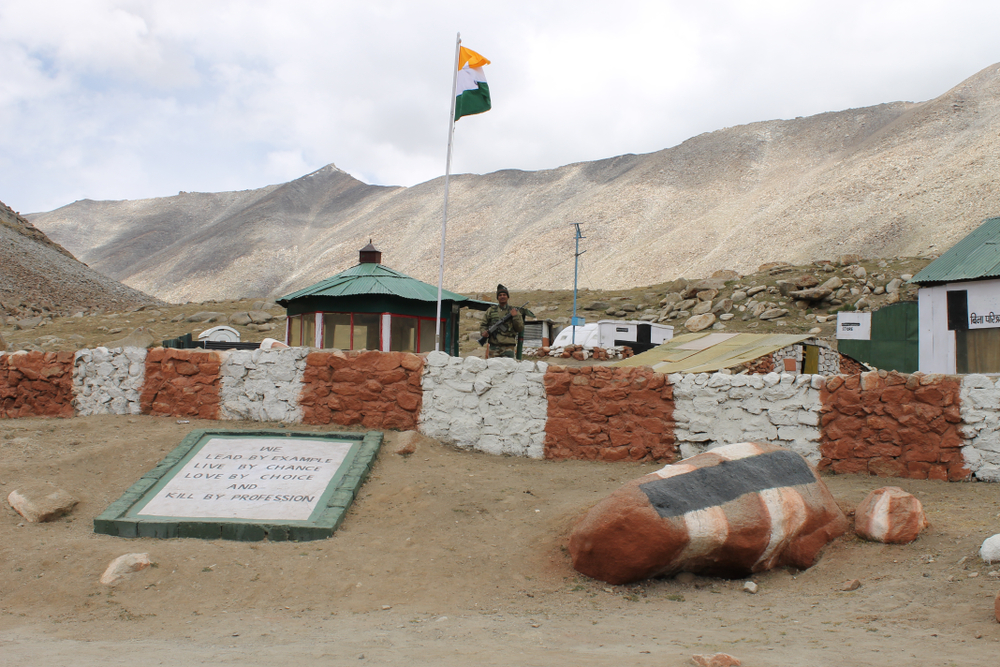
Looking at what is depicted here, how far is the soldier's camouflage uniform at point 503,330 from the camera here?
10367mm

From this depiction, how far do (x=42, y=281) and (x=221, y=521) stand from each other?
43.5 metres

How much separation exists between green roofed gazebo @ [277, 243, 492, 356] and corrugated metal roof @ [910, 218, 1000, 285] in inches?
503

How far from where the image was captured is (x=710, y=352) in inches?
520

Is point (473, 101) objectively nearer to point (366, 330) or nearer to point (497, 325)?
point (497, 325)

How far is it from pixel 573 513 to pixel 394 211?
9628 centimetres

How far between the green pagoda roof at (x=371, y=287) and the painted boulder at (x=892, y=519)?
11.0 m

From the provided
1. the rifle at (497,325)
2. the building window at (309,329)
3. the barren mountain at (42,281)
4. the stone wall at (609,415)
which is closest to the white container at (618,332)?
the building window at (309,329)

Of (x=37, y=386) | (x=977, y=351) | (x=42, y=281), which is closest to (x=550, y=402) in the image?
(x=37, y=386)

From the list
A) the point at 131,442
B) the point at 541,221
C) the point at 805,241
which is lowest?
the point at 131,442

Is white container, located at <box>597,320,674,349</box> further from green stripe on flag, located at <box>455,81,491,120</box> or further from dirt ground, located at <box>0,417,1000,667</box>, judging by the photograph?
dirt ground, located at <box>0,417,1000,667</box>

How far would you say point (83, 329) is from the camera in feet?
98.6

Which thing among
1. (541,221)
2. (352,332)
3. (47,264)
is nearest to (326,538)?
(352,332)

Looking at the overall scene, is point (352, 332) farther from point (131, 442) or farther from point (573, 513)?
point (573, 513)

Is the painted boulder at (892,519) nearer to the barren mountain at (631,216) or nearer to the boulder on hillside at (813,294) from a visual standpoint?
the boulder on hillside at (813,294)
